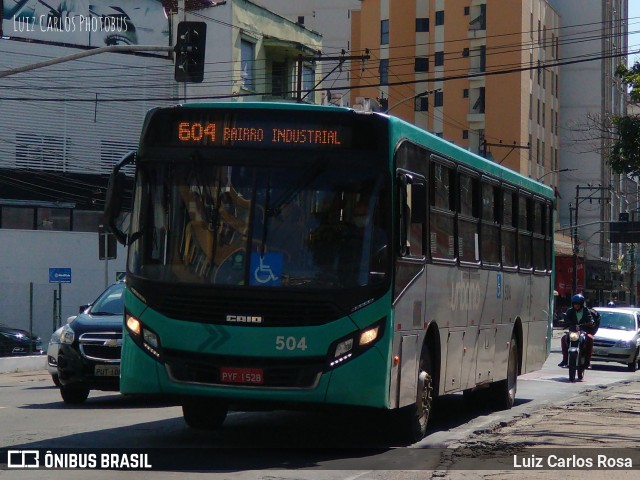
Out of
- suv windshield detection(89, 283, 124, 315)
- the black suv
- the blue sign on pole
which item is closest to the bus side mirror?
the black suv

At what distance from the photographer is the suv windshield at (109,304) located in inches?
702

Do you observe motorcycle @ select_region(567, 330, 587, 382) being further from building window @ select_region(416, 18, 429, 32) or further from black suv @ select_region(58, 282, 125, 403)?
building window @ select_region(416, 18, 429, 32)

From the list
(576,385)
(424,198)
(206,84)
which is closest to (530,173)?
(206,84)

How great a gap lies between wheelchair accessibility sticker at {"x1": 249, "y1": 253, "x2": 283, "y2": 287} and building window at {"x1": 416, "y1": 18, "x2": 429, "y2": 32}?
258 ft

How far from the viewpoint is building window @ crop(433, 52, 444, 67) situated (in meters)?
84.6

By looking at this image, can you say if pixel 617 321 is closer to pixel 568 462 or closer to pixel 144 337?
pixel 568 462

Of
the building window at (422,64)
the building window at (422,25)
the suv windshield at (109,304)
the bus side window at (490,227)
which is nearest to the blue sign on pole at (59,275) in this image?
the suv windshield at (109,304)

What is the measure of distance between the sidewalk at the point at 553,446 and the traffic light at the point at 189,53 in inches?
359

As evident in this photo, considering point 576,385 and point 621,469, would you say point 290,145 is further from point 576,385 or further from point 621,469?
point 576,385

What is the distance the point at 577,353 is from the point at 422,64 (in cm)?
6357

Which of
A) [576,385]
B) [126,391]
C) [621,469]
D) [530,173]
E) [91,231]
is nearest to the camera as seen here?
[621,469]

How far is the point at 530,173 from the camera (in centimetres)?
8162

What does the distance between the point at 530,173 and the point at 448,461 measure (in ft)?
236

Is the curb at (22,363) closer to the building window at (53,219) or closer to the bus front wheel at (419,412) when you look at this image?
the building window at (53,219)
